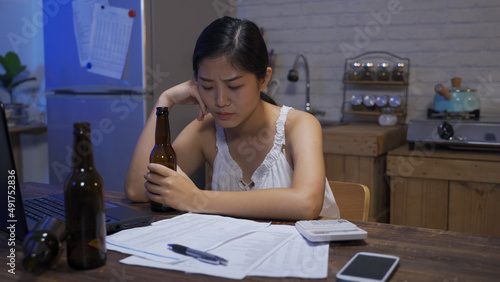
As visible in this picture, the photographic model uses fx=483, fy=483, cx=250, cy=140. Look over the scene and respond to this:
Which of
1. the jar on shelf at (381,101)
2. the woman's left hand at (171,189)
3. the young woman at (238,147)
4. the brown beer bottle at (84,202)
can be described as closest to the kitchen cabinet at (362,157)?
the jar on shelf at (381,101)

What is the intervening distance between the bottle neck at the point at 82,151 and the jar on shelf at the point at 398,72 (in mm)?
2259

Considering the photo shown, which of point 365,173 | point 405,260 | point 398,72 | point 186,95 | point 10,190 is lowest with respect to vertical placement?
point 365,173

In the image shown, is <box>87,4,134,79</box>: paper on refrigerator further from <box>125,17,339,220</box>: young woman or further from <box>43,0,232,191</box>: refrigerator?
<box>125,17,339,220</box>: young woman

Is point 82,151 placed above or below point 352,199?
above

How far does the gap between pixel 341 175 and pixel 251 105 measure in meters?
1.18

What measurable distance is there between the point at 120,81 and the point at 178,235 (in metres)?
1.74

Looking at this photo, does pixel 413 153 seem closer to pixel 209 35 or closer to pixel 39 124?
pixel 209 35

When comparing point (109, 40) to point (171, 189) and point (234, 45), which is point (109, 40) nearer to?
point (234, 45)

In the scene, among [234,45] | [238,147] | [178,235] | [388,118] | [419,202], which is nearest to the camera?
[178,235]

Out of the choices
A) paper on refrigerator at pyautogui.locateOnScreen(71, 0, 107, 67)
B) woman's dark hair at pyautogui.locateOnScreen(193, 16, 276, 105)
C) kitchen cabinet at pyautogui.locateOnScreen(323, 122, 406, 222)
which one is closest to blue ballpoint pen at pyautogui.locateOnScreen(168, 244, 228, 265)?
woman's dark hair at pyautogui.locateOnScreen(193, 16, 276, 105)

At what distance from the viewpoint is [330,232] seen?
0.90 m

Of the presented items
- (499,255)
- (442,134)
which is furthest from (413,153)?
(499,255)

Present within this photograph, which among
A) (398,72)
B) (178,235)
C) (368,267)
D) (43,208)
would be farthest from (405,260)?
(398,72)

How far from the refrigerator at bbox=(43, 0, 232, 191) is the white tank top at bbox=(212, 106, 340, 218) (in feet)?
3.40
